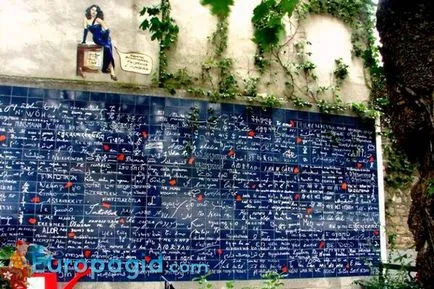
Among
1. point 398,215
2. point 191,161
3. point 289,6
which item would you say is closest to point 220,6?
point 289,6

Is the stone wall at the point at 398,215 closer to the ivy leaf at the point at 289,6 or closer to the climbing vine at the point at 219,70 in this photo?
the climbing vine at the point at 219,70

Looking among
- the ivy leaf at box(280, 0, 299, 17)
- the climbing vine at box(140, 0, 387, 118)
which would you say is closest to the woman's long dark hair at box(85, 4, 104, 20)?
the climbing vine at box(140, 0, 387, 118)

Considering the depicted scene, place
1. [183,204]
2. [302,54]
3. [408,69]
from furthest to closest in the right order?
1. [302,54]
2. [183,204]
3. [408,69]

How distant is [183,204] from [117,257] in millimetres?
898

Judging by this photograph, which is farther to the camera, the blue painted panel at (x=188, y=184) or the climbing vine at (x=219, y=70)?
the climbing vine at (x=219, y=70)

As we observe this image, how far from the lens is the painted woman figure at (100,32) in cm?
553

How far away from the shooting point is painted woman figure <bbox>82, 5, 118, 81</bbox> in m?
5.53

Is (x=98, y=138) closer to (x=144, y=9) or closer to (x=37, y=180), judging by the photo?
(x=37, y=180)

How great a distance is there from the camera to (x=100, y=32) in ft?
18.2

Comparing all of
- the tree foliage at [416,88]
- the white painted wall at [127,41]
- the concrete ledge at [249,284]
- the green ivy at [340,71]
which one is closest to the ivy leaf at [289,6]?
the tree foliage at [416,88]

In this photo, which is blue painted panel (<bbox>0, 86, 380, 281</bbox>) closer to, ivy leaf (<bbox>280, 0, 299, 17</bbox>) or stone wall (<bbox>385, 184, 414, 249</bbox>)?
stone wall (<bbox>385, 184, 414, 249</bbox>)

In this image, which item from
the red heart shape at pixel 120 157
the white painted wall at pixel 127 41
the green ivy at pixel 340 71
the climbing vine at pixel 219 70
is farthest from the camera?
the green ivy at pixel 340 71

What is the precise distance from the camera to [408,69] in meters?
2.44

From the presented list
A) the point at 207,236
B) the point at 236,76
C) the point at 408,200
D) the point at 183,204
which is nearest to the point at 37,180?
the point at 183,204
